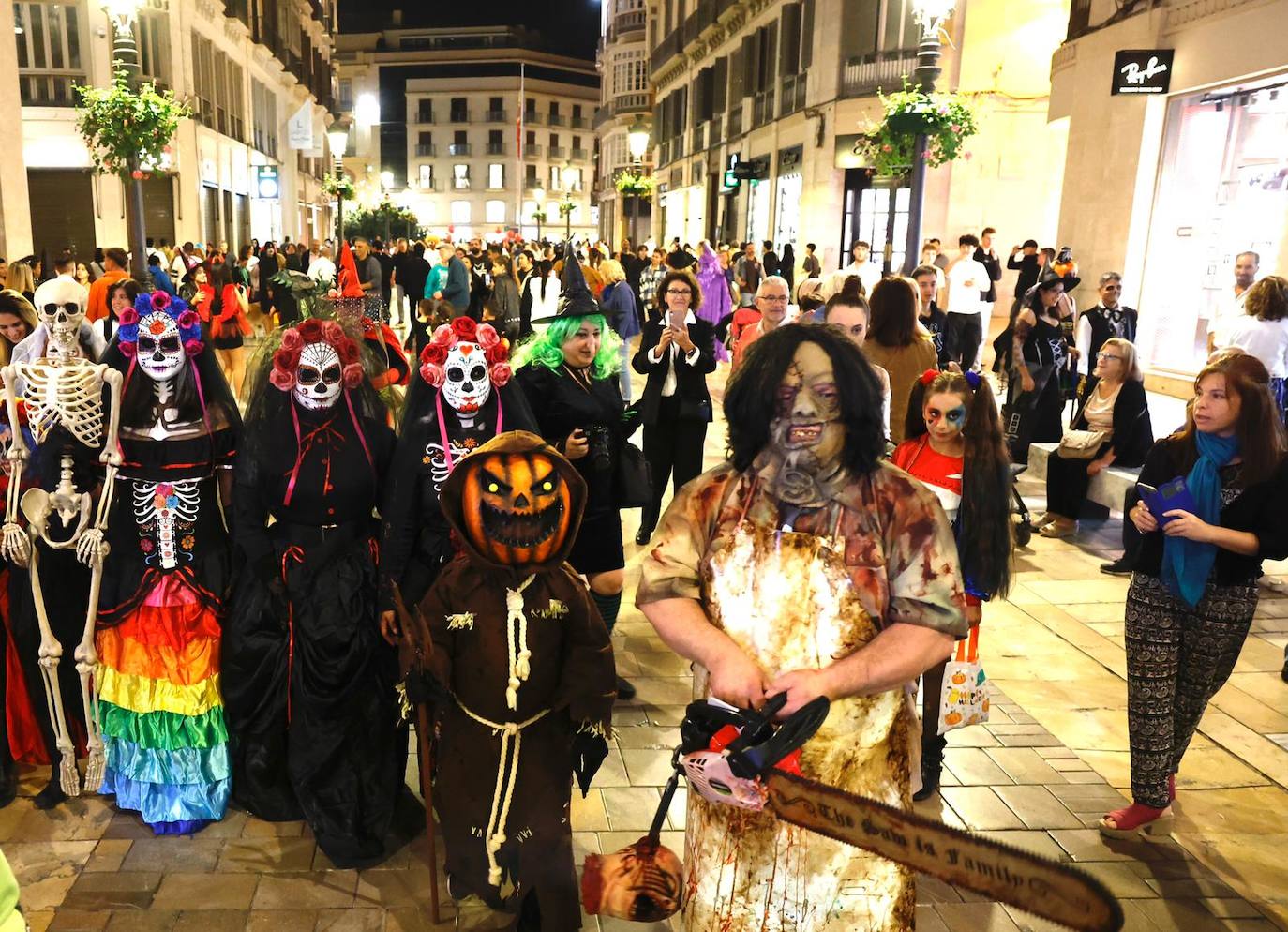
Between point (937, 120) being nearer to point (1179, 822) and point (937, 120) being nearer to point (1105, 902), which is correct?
point (1179, 822)

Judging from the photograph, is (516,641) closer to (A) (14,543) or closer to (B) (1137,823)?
(A) (14,543)

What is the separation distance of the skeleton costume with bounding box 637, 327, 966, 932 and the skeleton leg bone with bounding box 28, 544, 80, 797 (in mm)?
2658

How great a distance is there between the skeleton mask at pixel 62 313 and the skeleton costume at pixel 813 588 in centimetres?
277

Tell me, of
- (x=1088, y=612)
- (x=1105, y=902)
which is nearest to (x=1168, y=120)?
(x=1088, y=612)

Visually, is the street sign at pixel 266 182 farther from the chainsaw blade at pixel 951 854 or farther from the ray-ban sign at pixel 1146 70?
the chainsaw blade at pixel 951 854

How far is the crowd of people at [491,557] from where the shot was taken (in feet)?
7.25

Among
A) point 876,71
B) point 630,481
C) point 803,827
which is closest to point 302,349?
point 630,481

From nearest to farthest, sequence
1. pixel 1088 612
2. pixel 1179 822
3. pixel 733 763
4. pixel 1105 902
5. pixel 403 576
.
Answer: pixel 1105 902 → pixel 733 763 → pixel 403 576 → pixel 1179 822 → pixel 1088 612

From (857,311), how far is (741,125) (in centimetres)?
2580

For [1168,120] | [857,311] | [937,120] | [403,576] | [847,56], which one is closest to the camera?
[403,576]

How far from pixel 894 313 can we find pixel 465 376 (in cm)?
330

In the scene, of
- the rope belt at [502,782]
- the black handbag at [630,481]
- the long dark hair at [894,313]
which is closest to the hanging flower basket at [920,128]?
the long dark hair at [894,313]

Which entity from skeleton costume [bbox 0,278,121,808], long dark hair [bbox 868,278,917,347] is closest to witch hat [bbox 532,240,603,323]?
skeleton costume [bbox 0,278,121,808]

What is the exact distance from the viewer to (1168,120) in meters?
12.6
